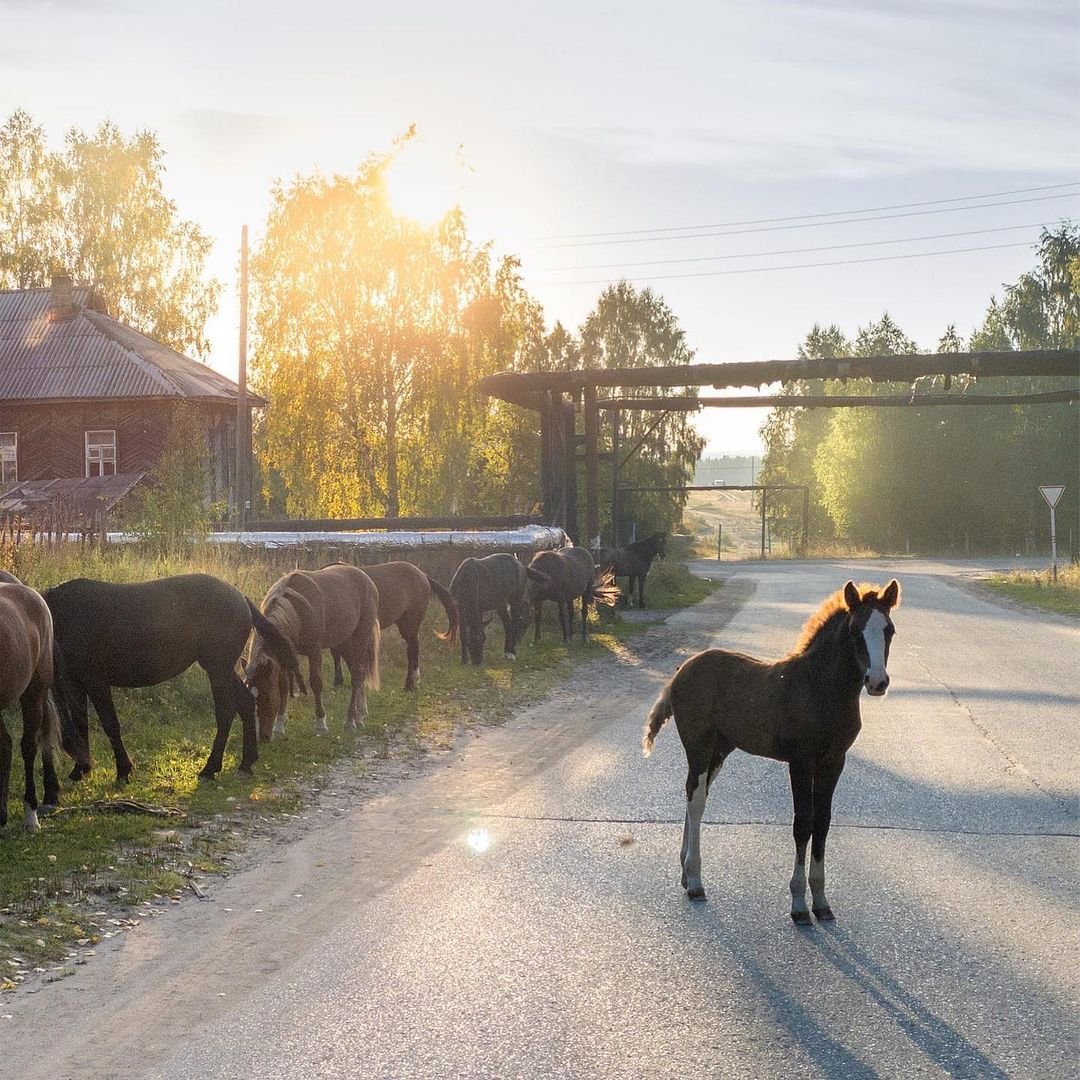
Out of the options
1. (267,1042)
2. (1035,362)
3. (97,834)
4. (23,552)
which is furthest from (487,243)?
(267,1042)

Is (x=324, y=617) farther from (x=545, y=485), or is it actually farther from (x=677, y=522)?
(x=677, y=522)

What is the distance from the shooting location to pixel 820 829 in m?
6.18

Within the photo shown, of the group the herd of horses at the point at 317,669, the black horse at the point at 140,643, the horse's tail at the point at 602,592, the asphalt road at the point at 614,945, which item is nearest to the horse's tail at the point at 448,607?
the herd of horses at the point at 317,669

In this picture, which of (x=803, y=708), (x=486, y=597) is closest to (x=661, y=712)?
(x=803, y=708)

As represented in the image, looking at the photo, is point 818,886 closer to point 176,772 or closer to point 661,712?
point 661,712

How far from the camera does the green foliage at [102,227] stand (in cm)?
4947

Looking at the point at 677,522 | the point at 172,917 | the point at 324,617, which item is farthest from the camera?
the point at 677,522

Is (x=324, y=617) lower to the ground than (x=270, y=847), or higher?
higher

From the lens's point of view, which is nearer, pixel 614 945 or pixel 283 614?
pixel 614 945

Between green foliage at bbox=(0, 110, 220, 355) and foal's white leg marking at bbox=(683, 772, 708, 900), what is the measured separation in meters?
46.3

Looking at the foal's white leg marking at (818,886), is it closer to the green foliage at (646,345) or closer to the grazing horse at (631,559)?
the grazing horse at (631,559)

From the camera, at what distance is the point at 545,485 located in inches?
1071

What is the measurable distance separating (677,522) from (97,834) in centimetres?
6192

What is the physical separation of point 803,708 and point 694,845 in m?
0.88
